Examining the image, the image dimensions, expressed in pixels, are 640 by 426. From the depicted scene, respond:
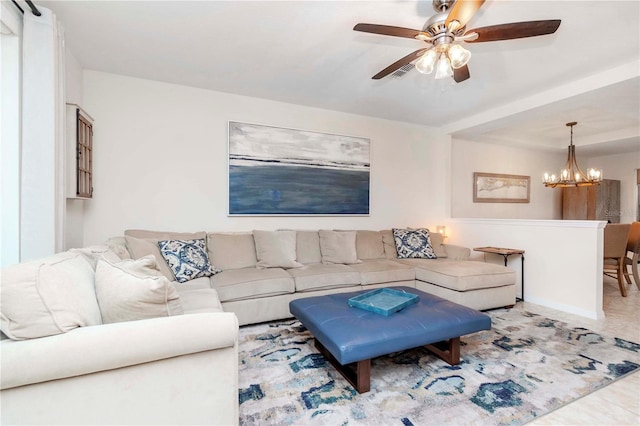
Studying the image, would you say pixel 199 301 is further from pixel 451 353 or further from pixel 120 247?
pixel 451 353

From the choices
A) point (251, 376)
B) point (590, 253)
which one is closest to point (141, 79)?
point (251, 376)

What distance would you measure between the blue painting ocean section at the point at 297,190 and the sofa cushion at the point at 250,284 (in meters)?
0.96

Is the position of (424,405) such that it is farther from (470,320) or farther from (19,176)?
(19,176)

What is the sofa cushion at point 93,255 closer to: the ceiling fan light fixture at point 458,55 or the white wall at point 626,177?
the ceiling fan light fixture at point 458,55

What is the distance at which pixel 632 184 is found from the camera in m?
6.08

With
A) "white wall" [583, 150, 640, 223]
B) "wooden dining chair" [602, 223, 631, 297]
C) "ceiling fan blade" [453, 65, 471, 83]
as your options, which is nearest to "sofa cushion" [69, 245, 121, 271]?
"ceiling fan blade" [453, 65, 471, 83]

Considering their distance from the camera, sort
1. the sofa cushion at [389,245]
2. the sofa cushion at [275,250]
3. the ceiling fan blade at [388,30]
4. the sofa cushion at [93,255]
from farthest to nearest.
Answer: the sofa cushion at [389,245]
the sofa cushion at [275,250]
the ceiling fan blade at [388,30]
the sofa cushion at [93,255]

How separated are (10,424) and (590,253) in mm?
4524

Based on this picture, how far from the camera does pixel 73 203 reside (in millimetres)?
2738

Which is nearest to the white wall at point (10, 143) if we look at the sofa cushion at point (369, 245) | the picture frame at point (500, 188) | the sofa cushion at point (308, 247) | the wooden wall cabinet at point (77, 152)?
the wooden wall cabinet at point (77, 152)

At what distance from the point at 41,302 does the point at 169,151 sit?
260 centimetres

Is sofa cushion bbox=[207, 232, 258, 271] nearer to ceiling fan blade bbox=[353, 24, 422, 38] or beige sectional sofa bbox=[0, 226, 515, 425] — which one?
beige sectional sofa bbox=[0, 226, 515, 425]

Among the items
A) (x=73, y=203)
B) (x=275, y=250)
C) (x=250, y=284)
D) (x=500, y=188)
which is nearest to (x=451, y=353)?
(x=250, y=284)

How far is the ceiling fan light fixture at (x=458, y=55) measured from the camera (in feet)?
6.24
